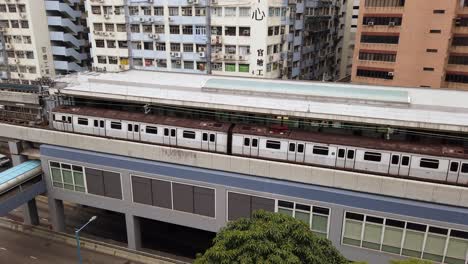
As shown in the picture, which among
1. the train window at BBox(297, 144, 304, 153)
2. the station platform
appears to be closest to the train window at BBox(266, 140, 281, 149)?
the train window at BBox(297, 144, 304, 153)

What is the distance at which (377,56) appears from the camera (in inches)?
1607

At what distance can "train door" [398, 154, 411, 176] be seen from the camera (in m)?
19.2

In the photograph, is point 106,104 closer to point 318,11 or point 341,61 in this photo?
point 318,11

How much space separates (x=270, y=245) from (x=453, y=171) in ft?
39.0

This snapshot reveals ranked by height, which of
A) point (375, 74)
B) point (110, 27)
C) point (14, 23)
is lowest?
point (375, 74)

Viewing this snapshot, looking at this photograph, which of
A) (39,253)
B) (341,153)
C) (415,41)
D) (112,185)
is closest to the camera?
(341,153)

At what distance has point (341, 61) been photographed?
67312 millimetres

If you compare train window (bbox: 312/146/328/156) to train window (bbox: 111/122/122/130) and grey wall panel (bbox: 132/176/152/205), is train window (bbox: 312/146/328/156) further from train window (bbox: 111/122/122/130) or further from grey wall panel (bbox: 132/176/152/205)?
train window (bbox: 111/122/122/130)

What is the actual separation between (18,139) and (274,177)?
19.5m

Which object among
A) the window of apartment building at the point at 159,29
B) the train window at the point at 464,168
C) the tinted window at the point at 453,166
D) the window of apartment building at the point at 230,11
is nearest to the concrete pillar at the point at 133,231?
the tinted window at the point at 453,166

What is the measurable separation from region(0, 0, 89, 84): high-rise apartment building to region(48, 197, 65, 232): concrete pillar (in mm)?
29728

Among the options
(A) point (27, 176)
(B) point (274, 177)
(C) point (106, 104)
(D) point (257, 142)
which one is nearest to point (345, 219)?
(B) point (274, 177)

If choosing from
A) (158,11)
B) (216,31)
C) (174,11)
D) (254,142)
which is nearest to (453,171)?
(254,142)

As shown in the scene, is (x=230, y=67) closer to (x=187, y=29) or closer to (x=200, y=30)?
(x=200, y=30)
